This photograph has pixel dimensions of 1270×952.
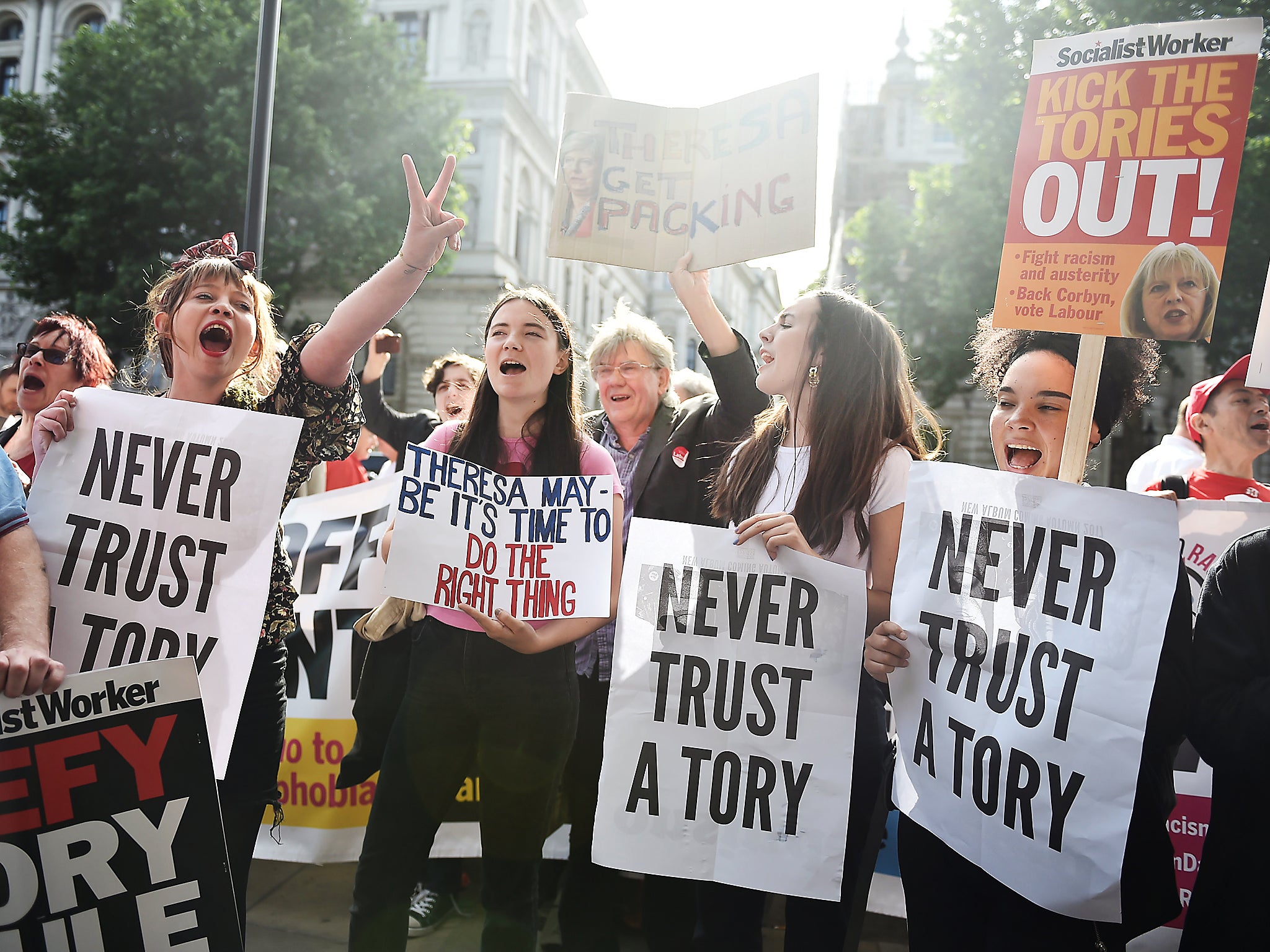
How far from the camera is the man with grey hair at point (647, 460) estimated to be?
105 inches

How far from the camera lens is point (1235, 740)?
62.4 inches

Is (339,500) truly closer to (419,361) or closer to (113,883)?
(113,883)

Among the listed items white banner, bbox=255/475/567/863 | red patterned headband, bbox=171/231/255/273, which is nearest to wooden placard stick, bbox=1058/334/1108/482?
red patterned headband, bbox=171/231/255/273

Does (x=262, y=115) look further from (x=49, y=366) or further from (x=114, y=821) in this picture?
(x=114, y=821)

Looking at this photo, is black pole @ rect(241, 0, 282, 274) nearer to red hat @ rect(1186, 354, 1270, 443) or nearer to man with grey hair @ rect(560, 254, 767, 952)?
man with grey hair @ rect(560, 254, 767, 952)

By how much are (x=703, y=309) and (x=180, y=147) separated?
814 inches

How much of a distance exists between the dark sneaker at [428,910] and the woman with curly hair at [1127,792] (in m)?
2.05

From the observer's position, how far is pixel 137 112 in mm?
18953

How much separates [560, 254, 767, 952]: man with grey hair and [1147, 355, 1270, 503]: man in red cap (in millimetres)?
1662

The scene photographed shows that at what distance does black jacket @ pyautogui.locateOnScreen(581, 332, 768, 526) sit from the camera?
276 cm

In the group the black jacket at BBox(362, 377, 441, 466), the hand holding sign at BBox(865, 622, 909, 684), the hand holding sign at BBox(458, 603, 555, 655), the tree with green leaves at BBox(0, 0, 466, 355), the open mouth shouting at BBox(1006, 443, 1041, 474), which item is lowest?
the hand holding sign at BBox(458, 603, 555, 655)

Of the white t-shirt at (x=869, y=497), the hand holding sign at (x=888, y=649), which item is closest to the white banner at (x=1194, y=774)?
the white t-shirt at (x=869, y=497)

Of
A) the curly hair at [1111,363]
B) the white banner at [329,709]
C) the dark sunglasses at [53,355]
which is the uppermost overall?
the curly hair at [1111,363]

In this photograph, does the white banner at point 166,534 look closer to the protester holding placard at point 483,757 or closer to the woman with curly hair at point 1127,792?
the protester holding placard at point 483,757
